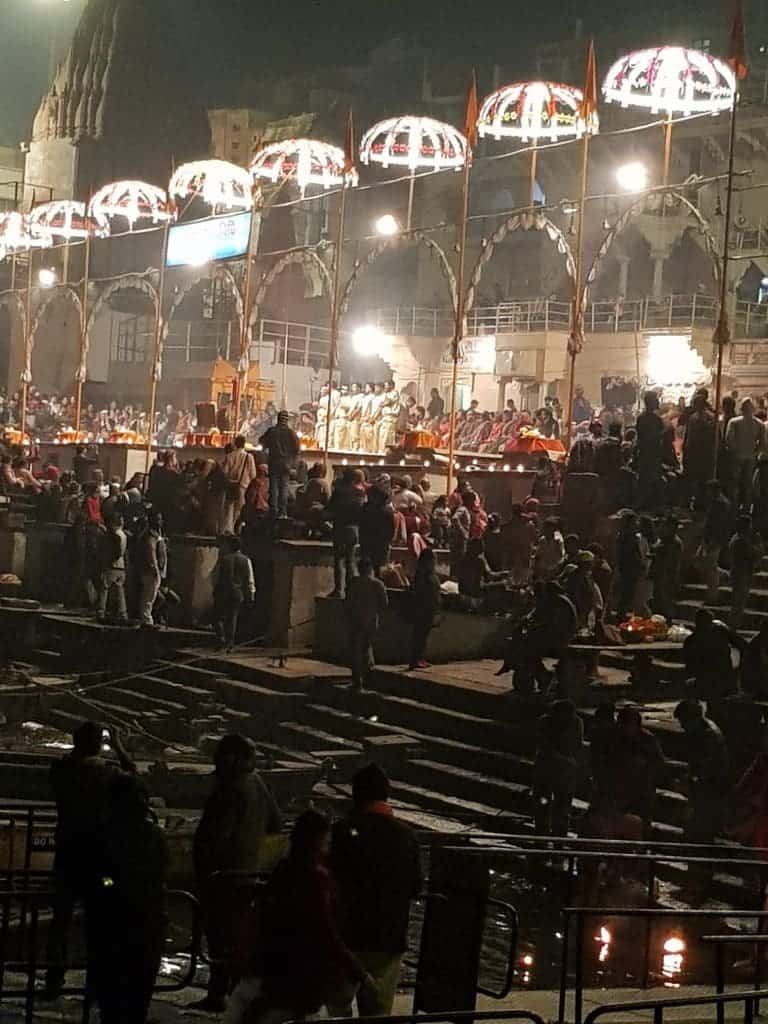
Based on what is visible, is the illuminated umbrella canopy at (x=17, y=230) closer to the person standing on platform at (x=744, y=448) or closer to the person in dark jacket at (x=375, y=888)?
the person standing on platform at (x=744, y=448)

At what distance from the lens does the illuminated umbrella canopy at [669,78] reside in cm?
2523

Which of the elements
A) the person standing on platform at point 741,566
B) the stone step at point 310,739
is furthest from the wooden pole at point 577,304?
the stone step at point 310,739

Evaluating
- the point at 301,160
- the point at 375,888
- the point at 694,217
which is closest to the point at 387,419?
the point at 301,160

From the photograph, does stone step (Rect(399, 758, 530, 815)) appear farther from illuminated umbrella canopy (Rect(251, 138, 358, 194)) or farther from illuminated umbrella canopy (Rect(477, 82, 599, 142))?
illuminated umbrella canopy (Rect(251, 138, 358, 194))

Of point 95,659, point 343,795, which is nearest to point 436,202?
point 95,659

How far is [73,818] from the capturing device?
8328mm

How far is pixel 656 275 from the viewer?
55.0 m

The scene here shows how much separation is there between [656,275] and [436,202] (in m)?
12.6

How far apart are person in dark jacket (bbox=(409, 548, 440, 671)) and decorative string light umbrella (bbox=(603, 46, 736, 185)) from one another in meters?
9.39

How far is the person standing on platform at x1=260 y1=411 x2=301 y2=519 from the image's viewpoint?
73.1 feet

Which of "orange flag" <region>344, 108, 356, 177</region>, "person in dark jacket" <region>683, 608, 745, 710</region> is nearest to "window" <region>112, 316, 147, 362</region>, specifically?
"orange flag" <region>344, 108, 356, 177</region>

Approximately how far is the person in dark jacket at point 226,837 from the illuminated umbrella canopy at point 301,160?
27249mm

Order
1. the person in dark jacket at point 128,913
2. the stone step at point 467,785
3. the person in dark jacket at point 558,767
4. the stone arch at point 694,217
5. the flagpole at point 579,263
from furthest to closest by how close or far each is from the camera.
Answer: the flagpole at point 579,263
the stone arch at point 694,217
the stone step at point 467,785
the person in dark jacket at point 558,767
the person in dark jacket at point 128,913

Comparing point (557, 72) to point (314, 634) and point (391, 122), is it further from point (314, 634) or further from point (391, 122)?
point (314, 634)
